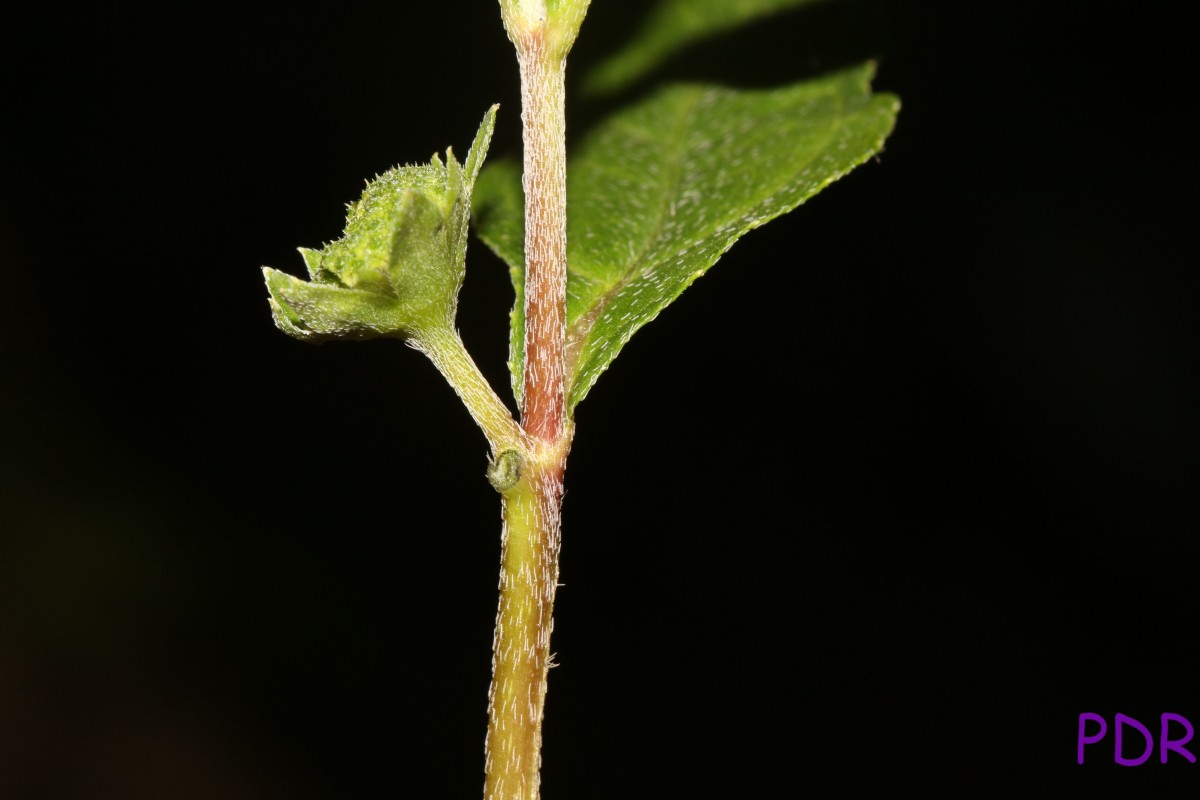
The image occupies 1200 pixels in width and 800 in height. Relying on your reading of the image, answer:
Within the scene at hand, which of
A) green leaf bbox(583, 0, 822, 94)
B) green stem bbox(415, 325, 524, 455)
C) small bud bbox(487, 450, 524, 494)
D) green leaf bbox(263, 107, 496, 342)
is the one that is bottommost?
small bud bbox(487, 450, 524, 494)

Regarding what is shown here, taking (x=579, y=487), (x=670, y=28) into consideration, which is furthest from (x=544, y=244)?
(x=579, y=487)

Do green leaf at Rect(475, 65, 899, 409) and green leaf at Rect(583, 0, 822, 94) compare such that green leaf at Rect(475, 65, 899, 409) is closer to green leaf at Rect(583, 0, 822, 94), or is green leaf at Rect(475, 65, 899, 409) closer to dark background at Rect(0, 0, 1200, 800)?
green leaf at Rect(583, 0, 822, 94)

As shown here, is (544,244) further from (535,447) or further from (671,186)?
(671,186)

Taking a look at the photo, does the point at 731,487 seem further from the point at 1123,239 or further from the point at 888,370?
the point at 1123,239

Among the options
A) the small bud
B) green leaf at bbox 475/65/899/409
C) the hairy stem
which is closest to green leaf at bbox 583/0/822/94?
green leaf at bbox 475/65/899/409

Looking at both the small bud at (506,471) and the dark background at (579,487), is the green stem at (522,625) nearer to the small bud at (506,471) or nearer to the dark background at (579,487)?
the small bud at (506,471)

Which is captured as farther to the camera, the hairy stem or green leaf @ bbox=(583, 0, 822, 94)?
green leaf @ bbox=(583, 0, 822, 94)
